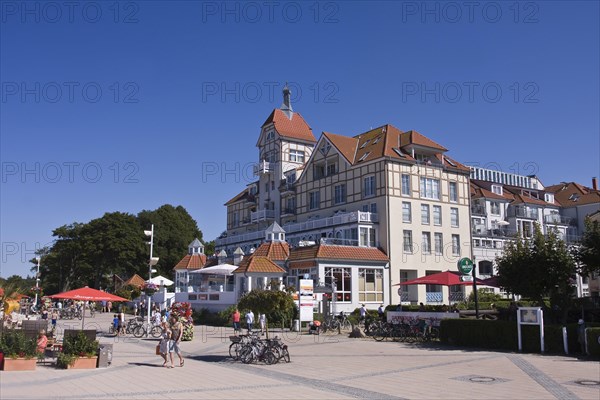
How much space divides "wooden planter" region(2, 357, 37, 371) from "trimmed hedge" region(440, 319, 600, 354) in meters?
16.1

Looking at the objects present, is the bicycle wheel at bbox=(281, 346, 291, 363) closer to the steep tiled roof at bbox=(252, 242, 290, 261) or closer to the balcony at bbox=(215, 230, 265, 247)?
the steep tiled roof at bbox=(252, 242, 290, 261)

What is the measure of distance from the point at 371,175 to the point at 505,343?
26046 millimetres

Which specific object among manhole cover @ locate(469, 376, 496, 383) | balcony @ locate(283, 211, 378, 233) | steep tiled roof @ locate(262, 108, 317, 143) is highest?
steep tiled roof @ locate(262, 108, 317, 143)

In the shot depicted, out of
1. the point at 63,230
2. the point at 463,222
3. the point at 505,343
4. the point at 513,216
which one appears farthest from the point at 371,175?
the point at 63,230

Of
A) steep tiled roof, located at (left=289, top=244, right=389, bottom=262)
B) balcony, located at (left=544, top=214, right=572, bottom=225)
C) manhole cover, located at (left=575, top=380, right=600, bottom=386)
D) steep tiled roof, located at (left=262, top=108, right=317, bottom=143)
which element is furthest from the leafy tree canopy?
manhole cover, located at (left=575, top=380, right=600, bottom=386)

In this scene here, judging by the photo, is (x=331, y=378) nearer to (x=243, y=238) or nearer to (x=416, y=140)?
(x=416, y=140)

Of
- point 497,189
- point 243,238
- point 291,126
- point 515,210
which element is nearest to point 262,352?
point 243,238

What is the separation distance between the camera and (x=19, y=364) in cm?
1569

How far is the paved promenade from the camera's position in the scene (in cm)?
1227

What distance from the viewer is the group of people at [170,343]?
17.7 metres

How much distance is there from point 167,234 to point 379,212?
38081 millimetres

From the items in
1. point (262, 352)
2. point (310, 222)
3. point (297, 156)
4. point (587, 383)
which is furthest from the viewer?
point (297, 156)

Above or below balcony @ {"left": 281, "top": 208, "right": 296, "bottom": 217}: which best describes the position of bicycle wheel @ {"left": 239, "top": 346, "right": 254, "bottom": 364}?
below

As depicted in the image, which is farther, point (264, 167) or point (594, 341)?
point (264, 167)
